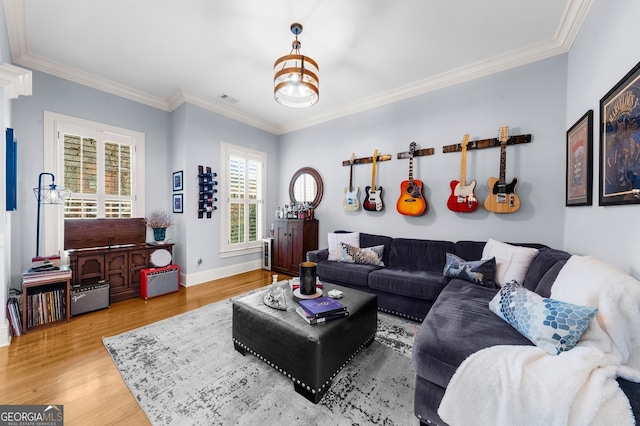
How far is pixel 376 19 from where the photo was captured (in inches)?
85.8

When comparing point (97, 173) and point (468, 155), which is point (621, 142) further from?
point (97, 173)

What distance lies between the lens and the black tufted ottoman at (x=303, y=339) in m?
1.47

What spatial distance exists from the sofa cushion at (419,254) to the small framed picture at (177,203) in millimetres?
3267

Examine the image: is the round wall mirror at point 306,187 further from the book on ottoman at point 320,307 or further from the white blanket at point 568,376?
the white blanket at point 568,376

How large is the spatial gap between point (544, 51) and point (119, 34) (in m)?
4.40

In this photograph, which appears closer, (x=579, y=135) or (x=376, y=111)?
(x=579, y=135)

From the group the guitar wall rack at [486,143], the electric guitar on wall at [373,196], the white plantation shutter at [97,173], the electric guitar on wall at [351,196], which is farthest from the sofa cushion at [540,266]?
the white plantation shutter at [97,173]

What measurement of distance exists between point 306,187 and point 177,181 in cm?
219

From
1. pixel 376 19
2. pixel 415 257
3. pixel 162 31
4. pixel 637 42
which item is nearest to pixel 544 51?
pixel 637 42

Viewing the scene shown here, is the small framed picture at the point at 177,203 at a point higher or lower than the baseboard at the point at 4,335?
higher

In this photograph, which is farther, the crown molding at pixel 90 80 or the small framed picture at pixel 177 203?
the small framed picture at pixel 177 203

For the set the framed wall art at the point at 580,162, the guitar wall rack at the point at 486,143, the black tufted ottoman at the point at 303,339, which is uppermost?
the guitar wall rack at the point at 486,143

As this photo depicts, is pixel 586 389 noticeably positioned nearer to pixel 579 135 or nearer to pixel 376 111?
pixel 579 135

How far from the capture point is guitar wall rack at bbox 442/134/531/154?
2641mm
